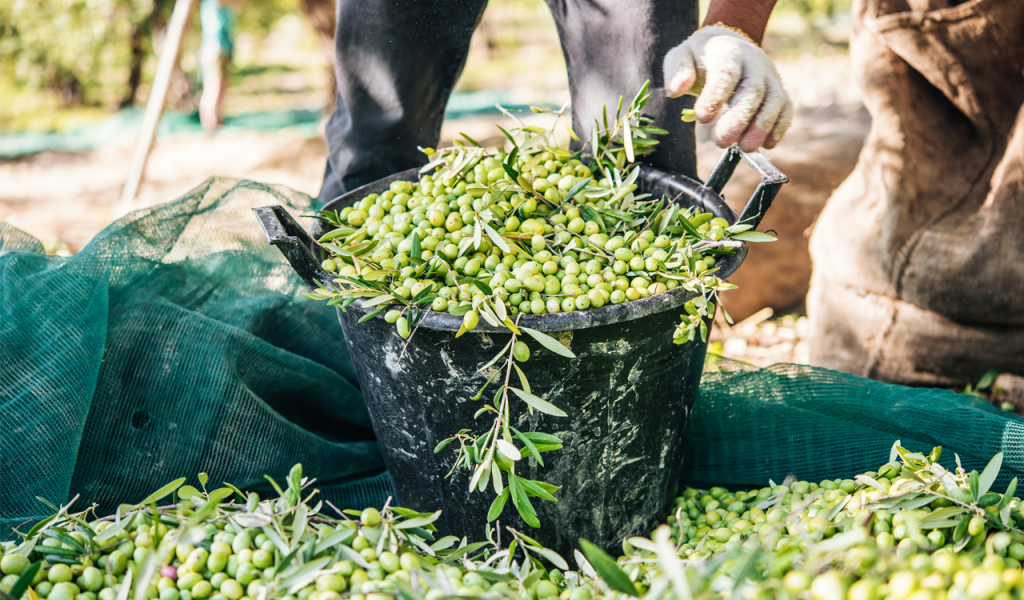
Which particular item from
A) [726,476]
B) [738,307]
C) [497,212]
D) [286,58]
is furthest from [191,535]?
[286,58]

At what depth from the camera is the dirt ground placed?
3.37 m

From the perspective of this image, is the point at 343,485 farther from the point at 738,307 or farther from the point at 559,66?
the point at 559,66

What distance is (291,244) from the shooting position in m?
1.37

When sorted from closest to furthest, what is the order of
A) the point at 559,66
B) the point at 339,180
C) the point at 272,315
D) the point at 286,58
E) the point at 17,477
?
the point at 17,477, the point at 272,315, the point at 339,180, the point at 559,66, the point at 286,58

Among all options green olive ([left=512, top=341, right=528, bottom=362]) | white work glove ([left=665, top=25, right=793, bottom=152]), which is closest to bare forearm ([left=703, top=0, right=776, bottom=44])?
white work glove ([left=665, top=25, right=793, bottom=152])

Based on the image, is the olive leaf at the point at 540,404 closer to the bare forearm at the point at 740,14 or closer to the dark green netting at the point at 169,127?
the bare forearm at the point at 740,14

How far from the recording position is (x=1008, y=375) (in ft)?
7.23

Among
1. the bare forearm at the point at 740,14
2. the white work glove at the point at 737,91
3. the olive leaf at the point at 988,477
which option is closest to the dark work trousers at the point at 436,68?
the bare forearm at the point at 740,14

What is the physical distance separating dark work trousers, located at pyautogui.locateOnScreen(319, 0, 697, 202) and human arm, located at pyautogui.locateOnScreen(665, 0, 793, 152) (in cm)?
40

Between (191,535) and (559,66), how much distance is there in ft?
46.4

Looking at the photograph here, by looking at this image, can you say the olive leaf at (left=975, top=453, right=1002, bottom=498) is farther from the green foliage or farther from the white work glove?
the green foliage

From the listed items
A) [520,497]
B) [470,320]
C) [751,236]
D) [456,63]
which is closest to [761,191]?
[751,236]

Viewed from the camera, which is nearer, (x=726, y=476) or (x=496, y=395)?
(x=496, y=395)

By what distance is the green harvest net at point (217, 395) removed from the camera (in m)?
1.55
